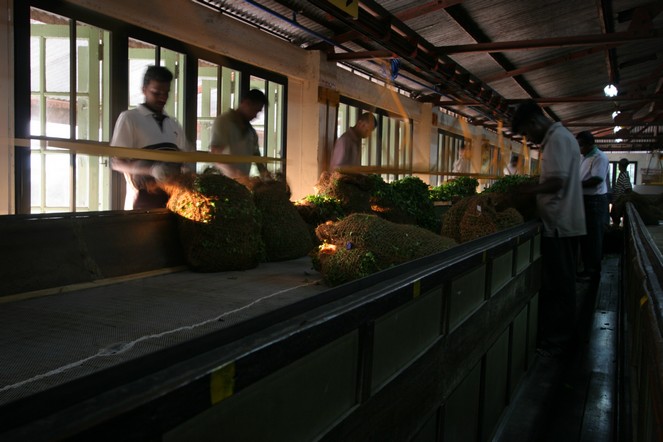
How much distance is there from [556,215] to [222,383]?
400 centimetres

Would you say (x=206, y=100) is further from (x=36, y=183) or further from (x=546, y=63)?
(x=546, y=63)

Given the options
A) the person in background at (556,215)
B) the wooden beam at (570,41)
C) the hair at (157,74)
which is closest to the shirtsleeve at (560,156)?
the person in background at (556,215)

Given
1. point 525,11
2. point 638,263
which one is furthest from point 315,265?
point 525,11

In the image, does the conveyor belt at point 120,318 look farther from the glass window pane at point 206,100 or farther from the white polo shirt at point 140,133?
the glass window pane at point 206,100

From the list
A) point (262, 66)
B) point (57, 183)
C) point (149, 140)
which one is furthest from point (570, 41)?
point (57, 183)

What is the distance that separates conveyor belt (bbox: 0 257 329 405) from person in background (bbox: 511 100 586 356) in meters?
2.42

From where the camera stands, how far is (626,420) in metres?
2.86

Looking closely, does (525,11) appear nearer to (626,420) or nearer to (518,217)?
(518,217)

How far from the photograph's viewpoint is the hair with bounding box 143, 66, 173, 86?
379 centimetres

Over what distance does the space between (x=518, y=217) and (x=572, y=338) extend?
1.26m

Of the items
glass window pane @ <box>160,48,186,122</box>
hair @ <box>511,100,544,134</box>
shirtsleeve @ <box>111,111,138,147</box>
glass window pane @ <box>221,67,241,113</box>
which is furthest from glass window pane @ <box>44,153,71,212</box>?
hair @ <box>511,100,544,134</box>

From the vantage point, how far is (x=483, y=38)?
9141 mm

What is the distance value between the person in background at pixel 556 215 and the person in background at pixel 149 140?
279cm

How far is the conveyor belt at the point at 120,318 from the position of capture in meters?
1.49
